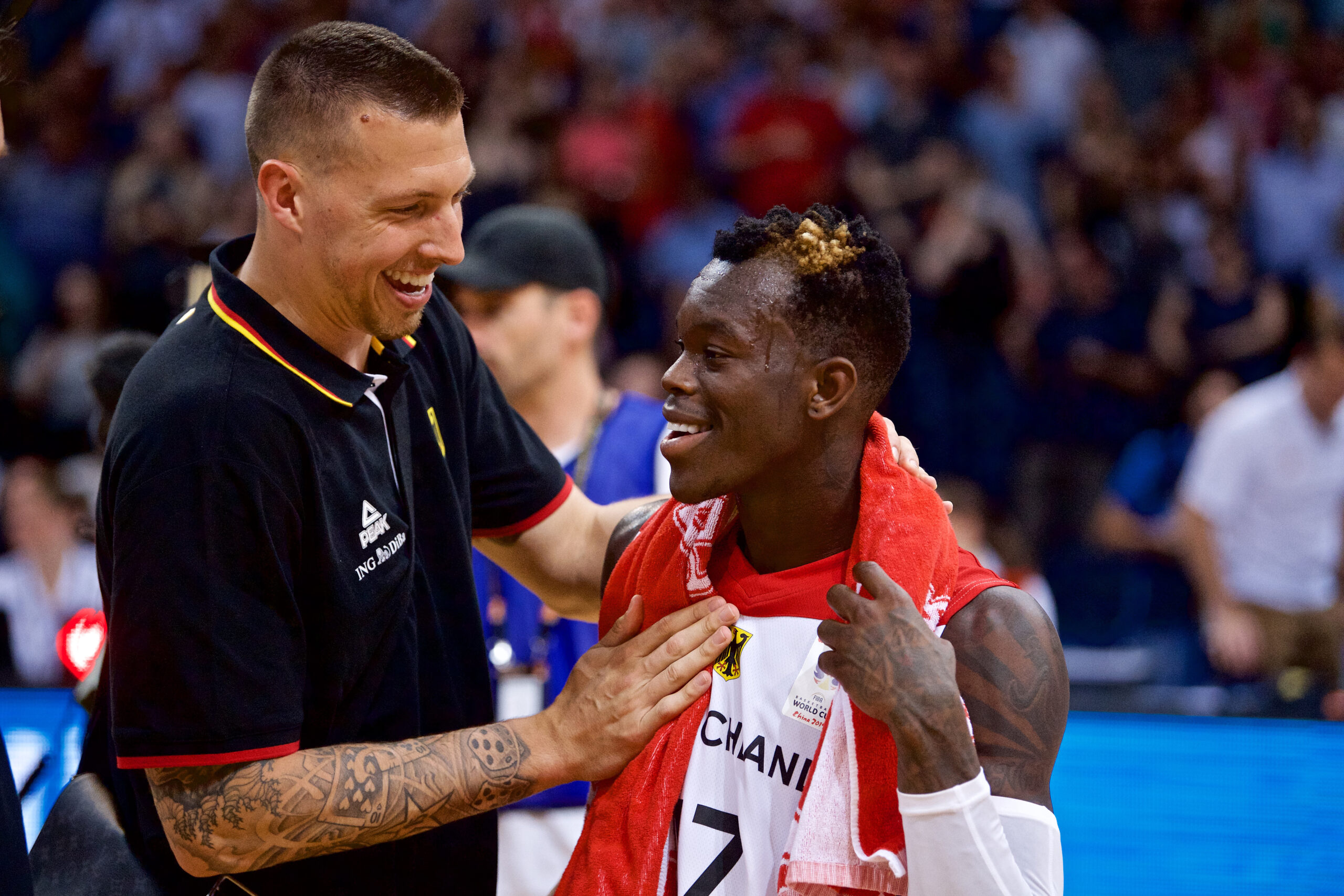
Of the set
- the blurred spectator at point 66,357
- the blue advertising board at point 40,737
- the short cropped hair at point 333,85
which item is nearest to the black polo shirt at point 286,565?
the short cropped hair at point 333,85

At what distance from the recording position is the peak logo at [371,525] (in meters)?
2.14

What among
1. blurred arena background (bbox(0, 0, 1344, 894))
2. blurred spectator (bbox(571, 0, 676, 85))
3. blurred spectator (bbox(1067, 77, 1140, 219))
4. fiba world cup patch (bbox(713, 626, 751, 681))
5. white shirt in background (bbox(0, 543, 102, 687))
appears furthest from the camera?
blurred spectator (bbox(571, 0, 676, 85))

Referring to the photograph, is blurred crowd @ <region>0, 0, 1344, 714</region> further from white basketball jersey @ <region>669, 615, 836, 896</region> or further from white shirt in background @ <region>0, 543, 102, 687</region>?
white basketball jersey @ <region>669, 615, 836, 896</region>

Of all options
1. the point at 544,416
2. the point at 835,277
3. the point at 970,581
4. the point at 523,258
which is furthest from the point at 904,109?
the point at 970,581

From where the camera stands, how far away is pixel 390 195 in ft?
6.86

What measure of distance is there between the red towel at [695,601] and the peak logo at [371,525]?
1.47 ft

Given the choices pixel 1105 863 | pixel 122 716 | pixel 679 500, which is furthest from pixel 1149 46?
pixel 122 716

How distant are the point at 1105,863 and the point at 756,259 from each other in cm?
239

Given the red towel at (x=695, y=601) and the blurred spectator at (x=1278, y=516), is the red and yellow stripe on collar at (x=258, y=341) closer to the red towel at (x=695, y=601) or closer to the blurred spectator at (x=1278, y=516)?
the red towel at (x=695, y=601)

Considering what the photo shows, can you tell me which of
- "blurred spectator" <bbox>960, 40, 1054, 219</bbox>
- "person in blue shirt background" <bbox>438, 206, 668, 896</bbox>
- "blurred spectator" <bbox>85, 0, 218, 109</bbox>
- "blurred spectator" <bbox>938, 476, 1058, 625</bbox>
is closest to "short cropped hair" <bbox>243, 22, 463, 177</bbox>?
"person in blue shirt background" <bbox>438, 206, 668, 896</bbox>

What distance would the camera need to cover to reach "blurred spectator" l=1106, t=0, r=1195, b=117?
834 centimetres

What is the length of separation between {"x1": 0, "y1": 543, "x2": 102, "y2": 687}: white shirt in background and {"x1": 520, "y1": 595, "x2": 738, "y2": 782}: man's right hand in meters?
4.09

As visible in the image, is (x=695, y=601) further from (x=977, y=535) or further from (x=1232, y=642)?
(x=1232, y=642)

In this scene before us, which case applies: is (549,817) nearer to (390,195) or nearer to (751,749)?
(751,749)
